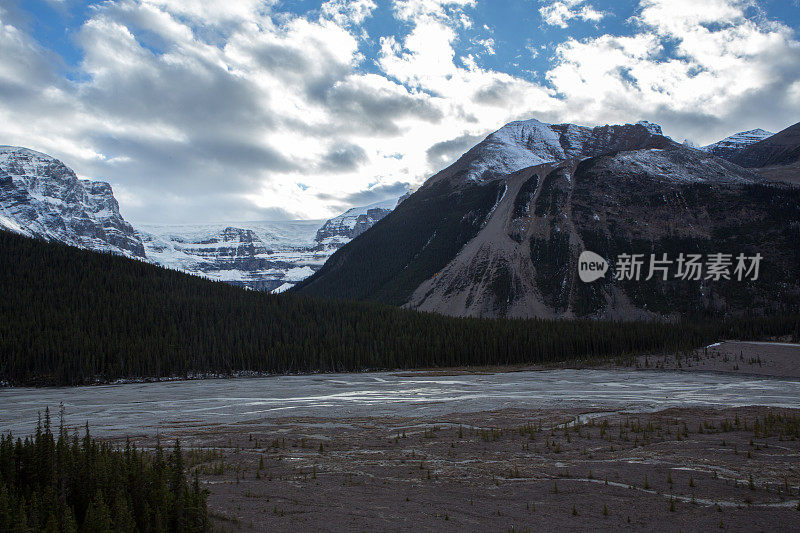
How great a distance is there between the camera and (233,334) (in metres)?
111

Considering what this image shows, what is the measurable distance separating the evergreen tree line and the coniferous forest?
84546 mm

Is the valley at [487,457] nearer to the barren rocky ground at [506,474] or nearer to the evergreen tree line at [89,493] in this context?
the barren rocky ground at [506,474]

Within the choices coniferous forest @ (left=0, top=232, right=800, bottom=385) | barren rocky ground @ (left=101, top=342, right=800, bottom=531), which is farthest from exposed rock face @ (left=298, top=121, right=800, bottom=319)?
barren rocky ground @ (left=101, top=342, right=800, bottom=531)

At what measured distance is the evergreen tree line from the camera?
42.2ft

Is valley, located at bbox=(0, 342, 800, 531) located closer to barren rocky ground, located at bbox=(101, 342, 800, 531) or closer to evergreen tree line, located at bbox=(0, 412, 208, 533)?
barren rocky ground, located at bbox=(101, 342, 800, 531)

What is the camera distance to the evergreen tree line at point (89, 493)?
1288 cm

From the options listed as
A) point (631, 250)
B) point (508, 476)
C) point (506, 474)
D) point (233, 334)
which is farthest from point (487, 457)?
point (631, 250)

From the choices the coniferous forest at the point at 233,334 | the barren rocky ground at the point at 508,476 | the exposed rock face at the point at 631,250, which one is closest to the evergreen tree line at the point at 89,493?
the barren rocky ground at the point at 508,476

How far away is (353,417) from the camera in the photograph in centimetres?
3909

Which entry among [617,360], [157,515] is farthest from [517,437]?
[617,360]

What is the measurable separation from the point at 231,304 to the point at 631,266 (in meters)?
121

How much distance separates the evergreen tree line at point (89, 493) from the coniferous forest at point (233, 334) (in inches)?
3329

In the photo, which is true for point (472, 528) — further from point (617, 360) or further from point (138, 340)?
point (138, 340)

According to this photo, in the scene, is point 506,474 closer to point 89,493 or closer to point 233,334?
point 89,493
